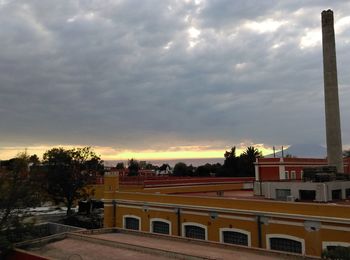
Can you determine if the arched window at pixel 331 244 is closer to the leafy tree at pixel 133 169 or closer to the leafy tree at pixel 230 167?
the leafy tree at pixel 133 169

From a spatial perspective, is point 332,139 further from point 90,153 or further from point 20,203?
point 90,153

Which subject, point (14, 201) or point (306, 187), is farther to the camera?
point (306, 187)

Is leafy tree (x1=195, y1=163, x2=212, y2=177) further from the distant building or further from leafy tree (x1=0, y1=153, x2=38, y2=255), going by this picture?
leafy tree (x1=0, y1=153, x2=38, y2=255)

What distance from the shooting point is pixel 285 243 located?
23.8 m

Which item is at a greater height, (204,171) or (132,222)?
(204,171)

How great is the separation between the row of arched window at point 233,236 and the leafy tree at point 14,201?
890cm

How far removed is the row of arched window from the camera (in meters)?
23.2

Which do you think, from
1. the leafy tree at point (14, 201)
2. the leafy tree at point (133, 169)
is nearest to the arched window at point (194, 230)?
the leafy tree at point (14, 201)

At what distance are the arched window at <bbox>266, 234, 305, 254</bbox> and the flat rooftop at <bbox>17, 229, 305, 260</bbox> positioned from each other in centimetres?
384

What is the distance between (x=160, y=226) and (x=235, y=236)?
730cm

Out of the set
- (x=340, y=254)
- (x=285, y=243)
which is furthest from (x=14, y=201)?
(x=340, y=254)

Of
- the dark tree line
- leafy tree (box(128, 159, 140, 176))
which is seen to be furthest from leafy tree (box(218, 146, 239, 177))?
leafy tree (box(128, 159, 140, 176))

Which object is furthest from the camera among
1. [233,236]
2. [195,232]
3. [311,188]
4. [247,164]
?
[247,164]

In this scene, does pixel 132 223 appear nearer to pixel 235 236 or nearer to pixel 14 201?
pixel 14 201
